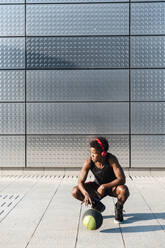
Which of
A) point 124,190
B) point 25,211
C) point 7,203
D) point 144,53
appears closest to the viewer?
point 124,190

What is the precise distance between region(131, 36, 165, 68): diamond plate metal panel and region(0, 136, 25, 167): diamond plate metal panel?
12.1 feet

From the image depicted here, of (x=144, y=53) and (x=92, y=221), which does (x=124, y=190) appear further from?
(x=144, y=53)

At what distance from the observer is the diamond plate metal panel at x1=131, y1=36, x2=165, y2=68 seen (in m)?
8.05

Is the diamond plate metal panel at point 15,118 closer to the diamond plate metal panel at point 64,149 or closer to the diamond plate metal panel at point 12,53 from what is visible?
the diamond plate metal panel at point 64,149

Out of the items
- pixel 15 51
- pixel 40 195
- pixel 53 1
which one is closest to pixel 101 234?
pixel 40 195

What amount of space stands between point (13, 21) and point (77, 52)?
6.27ft

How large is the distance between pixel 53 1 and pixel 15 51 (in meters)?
1.64

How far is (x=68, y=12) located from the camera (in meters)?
8.15

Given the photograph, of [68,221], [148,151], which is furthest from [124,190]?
[148,151]

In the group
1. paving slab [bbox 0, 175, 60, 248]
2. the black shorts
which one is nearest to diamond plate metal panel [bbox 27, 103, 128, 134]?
paving slab [bbox 0, 175, 60, 248]

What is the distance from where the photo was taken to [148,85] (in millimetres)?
8062

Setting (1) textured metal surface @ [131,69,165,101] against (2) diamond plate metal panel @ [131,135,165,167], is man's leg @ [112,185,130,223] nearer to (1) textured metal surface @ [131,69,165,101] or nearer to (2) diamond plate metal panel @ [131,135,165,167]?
(2) diamond plate metal panel @ [131,135,165,167]

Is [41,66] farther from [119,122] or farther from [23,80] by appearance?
[119,122]

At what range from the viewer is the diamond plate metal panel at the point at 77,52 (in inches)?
318
